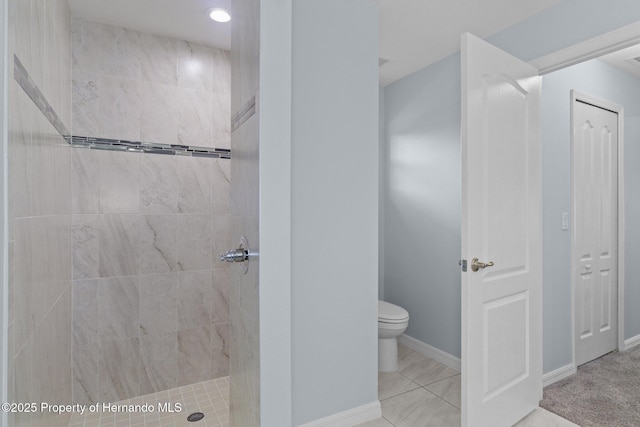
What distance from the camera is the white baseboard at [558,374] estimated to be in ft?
7.83

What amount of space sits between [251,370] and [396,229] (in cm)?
222

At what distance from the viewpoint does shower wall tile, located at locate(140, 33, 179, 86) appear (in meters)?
2.43

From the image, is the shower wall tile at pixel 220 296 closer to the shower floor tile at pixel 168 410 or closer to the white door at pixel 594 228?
the shower floor tile at pixel 168 410

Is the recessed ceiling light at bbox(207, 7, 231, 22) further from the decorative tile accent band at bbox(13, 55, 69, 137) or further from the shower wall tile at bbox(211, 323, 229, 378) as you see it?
the shower wall tile at bbox(211, 323, 229, 378)

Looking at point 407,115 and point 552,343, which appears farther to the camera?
point 407,115

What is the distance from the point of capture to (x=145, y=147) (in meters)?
2.43

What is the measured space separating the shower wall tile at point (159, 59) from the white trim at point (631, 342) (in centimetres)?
440

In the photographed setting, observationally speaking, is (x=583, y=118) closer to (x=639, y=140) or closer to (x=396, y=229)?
(x=639, y=140)

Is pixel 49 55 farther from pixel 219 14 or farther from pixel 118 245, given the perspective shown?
pixel 118 245

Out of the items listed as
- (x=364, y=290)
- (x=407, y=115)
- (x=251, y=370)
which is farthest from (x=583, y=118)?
(x=251, y=370)

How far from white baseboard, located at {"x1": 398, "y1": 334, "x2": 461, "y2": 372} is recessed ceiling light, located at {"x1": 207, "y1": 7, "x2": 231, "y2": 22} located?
9.79 feet

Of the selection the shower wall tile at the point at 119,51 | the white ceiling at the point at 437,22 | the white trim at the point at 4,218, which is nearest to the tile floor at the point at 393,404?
the white trim at the point at 4,218

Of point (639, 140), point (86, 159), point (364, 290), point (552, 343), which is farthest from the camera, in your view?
point (639, 140)

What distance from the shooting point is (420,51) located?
2.75m
